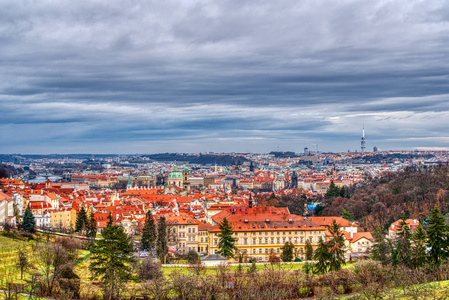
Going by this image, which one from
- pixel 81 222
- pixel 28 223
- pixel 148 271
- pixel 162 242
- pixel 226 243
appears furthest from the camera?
pixel 81 222

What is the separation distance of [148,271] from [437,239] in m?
23.7

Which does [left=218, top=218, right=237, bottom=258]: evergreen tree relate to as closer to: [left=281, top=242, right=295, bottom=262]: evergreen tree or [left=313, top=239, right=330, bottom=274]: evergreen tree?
[left=281, top=242, right=295, bottom=262]: evergreen tree

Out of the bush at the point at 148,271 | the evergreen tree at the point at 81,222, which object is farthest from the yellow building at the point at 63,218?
the bush at the point at 148,271

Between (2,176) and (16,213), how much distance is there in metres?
58.2

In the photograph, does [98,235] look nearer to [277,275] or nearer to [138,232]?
[138,232]

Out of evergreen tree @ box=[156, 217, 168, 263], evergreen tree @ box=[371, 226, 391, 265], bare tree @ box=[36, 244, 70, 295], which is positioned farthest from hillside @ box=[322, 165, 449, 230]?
bare tree @ box=[36, 244, 70, 295]

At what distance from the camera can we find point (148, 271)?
1715 inches

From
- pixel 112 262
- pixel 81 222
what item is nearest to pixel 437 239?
pixel 112 262

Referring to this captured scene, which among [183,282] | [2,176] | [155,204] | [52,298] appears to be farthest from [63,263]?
[2,176]

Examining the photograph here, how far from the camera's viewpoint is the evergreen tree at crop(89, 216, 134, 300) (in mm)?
38922

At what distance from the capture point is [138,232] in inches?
3159

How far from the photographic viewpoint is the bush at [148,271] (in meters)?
42.3

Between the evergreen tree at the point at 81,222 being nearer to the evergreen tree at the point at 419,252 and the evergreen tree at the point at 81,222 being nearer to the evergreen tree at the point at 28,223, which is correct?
the evergreen tree at the point at 28,223

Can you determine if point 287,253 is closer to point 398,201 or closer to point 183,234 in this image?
point 183,234
